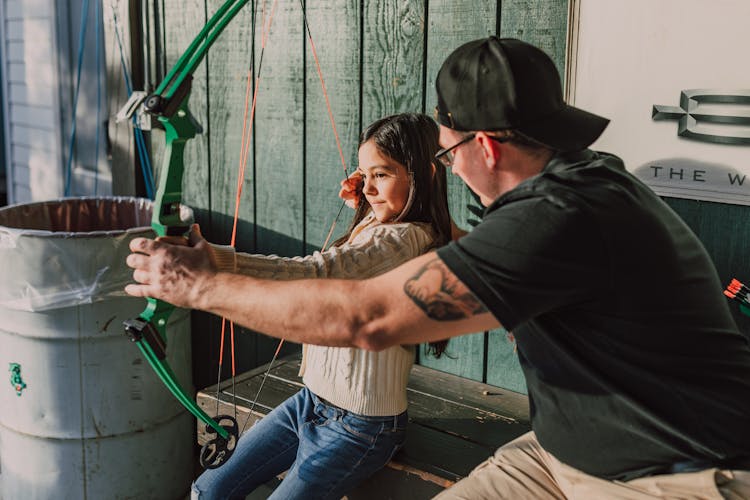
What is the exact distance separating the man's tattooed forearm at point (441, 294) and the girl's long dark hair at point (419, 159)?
69 centimetres

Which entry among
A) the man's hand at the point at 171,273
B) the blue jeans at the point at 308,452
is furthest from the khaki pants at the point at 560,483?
the man's hand at the point at 171,273

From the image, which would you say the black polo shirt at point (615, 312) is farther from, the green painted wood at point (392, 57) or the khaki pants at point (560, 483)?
the green painted wood at point (392, 57)

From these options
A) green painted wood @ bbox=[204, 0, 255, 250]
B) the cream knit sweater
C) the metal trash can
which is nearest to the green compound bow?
the cream knit sweater

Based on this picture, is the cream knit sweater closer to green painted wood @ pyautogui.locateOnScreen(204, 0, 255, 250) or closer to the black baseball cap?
the black baseball cap

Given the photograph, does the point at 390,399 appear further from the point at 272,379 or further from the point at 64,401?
the point at 64,401

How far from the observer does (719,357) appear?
62.4 inches

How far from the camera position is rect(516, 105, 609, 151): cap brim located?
1646mm

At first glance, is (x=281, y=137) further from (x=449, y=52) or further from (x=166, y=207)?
(x=166, y=207)

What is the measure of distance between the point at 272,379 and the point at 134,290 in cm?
133

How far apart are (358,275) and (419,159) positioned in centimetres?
35

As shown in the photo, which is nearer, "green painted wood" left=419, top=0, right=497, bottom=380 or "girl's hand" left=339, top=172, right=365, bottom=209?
"girl's hand" left=339, top=172, right=365, bottom=209

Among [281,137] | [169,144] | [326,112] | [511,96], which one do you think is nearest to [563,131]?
[511,96]

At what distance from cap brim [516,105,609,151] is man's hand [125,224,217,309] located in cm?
72

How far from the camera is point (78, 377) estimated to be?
3.07 m
